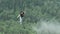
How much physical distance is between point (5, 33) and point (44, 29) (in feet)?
6.84

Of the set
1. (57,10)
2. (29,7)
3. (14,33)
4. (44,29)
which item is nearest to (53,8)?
(57,10)

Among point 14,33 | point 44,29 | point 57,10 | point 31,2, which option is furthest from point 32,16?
point 14,33

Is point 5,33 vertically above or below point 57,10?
above

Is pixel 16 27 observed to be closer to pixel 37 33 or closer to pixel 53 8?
pixel 37 33

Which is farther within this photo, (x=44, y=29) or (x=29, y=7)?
(x=29, y=7)

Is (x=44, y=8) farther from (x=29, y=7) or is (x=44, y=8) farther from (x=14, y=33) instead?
(x=14, y=33)

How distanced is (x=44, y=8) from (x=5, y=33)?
628 inches

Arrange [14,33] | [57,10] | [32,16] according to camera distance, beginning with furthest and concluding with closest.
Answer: [57,10] < [32,16] < [14,33]

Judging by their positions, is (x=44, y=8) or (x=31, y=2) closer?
(x=44, y=8)

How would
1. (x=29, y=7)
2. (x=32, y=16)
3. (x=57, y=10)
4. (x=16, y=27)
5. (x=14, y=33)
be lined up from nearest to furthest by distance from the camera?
(x=14, y=33) → (x=16, y=27) → (x=32, y=16) → (x=57, y=10) → (x=29, y=7)

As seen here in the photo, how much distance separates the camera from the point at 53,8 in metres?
25.8

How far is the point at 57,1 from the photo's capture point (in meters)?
28.9

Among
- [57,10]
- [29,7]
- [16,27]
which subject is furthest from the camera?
[29,7]

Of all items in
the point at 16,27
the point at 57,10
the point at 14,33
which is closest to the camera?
the point at 14,33
